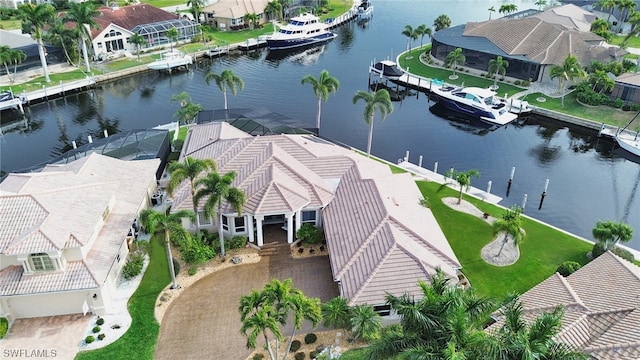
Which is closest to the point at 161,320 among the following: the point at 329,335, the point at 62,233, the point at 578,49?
the point at 62,233

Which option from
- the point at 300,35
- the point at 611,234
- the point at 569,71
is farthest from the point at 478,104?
the point at 300,35

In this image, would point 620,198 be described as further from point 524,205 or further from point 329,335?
point 329,335

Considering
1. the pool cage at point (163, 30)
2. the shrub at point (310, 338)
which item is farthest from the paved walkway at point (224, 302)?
the pool cage at point (163, 30)

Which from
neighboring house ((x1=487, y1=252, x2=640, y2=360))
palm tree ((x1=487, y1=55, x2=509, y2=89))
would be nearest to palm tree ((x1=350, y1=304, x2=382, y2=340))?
neighboring house ((x1=487, y1=252, x2=640, y2=360))

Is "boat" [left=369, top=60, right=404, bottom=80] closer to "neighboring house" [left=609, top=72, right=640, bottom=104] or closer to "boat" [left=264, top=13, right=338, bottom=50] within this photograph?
"boat" [left=264, top=13, right=338, bottom=50]

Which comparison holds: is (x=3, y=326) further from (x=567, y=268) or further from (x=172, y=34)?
(x=172, y=34)
